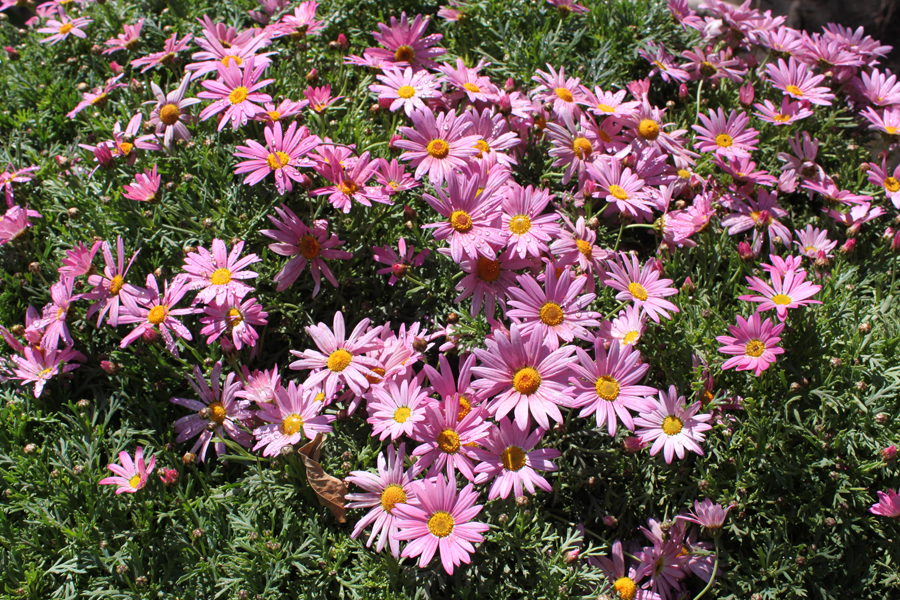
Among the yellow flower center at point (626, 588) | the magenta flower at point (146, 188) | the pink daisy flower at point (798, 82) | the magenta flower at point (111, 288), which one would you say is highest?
the pink daisy flower at point (798, 82)

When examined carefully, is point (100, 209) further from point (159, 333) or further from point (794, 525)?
point (794, 525)

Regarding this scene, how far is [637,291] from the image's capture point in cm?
229

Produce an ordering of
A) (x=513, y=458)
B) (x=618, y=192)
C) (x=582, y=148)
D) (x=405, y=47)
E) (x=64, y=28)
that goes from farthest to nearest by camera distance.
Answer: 1. (x=64, y=28)
2. (x=405, y=47)
3. (x=582, y=148)
4. (x=618, y=192)
5. (x=513, y=458)

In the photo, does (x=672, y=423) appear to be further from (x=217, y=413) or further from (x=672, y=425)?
(x=217, y=413)

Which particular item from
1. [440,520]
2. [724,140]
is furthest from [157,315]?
[724,140]

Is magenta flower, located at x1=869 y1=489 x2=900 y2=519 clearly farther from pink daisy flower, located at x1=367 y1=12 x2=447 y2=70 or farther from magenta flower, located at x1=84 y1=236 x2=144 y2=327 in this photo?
magenta flower, located at x1=84 y1=236 x2=144 y2=327

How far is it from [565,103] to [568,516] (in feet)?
5.77

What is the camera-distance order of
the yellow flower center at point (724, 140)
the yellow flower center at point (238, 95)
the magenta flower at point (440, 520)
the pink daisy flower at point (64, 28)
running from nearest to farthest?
the magenta flower at point (440, 520)
the yellow flower center at point (238, 95)
the yellow flower center at point (724, 140)
the pink daisy flower at point (64, 28)

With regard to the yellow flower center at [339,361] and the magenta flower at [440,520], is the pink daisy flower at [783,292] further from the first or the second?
the yellow flower center at [339,361]

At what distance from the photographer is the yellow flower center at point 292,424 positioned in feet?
7.02

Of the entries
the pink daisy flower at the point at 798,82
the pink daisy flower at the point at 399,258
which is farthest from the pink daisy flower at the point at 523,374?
the pink daisy flower at the point at 798,82

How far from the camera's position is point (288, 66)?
323 cm

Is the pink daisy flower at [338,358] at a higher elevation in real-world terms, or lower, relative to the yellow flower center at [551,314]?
lower

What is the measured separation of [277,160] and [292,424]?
97 centimetres
